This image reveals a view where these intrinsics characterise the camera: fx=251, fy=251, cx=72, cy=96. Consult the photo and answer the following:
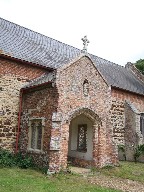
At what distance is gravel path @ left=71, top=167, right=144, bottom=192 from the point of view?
31.2ft

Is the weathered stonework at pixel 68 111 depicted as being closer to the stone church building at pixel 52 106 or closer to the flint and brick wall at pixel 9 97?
the stone church building at pixel 52 106

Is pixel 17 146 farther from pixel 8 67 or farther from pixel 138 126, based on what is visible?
pixel 138 126

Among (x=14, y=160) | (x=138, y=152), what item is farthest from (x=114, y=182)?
(x=138, y=152)

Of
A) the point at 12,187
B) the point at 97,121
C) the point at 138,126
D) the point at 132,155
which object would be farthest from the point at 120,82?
the point at 12,187

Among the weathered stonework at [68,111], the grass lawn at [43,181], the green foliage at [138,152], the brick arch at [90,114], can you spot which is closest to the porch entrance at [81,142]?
the weathered stonework at [68,111]

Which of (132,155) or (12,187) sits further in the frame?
(132,155)

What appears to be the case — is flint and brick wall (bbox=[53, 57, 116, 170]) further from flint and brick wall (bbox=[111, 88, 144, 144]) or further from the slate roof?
flint and brick wall (bbox=[111, 88, 144, 144])

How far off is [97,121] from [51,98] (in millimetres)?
3092

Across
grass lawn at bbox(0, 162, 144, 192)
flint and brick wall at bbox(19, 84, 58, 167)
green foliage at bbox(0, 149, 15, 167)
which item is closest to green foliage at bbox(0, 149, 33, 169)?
green foliage at bbox(0, 149, 15, 167)

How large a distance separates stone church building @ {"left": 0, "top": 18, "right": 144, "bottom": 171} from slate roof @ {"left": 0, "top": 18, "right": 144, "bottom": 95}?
0.09m

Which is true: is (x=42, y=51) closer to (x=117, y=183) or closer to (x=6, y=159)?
(x=6, y=159)

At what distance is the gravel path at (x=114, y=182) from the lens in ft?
31.2

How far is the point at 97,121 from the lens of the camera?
13562 millimetres

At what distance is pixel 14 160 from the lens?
12438mm
